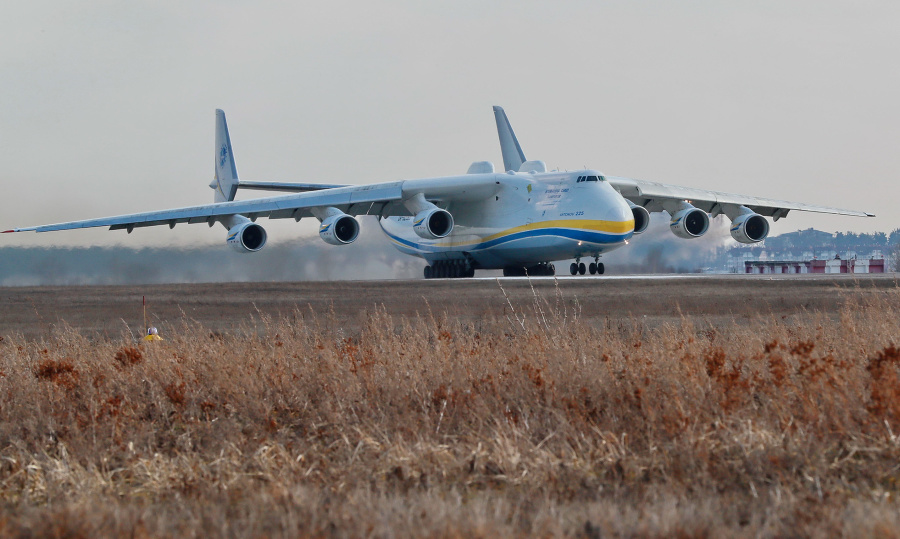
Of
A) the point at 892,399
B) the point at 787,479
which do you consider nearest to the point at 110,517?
the point at 787,479

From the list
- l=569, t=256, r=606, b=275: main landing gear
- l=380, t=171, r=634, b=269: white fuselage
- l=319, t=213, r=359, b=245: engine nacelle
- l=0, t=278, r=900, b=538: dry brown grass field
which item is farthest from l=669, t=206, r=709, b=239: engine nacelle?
l=0, t=278, r=900, b=538: dry brown grass field

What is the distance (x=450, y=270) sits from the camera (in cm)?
3600

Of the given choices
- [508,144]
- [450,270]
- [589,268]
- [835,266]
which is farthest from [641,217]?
[835,266]

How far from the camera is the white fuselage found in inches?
1146

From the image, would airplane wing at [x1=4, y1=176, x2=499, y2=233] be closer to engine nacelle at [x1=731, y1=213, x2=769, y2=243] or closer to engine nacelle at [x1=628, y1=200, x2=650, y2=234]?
engine nacelle at [x1=628, y1=200, x2=650, y2=234]

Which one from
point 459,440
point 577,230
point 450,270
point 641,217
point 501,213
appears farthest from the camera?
point 450,270

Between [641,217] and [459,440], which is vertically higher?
[459,440]

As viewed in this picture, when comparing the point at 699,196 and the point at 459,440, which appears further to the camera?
the point at 699,196

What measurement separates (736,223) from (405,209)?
41.6ft

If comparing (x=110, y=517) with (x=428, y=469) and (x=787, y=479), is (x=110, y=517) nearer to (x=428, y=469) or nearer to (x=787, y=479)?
(x=428, y=469)

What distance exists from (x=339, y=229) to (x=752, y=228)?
1501 cm

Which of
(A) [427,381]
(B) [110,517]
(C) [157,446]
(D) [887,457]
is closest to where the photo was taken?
(B) [110,517]

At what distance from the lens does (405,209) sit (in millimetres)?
35906

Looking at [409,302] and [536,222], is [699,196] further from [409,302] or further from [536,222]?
[409,302]
